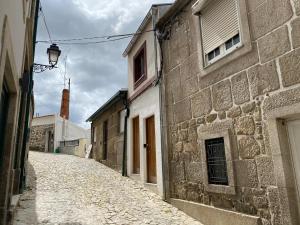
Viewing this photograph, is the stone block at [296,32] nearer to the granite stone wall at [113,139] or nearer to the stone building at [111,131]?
the stone building at [111,131]

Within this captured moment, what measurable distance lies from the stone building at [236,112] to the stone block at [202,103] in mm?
20

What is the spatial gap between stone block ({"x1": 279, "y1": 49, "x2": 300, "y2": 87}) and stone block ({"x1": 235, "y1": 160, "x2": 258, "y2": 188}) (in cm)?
133

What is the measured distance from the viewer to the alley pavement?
4883 mm

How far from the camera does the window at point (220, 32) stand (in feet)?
14.5

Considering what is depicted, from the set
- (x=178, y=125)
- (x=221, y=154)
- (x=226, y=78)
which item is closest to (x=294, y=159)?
(x=221, y=154)

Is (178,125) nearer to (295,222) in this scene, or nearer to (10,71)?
(295,222)

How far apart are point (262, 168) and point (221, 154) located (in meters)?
1.02

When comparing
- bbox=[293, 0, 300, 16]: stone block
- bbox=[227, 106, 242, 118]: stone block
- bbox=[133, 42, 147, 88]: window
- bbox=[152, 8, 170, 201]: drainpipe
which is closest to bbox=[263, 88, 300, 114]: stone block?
bbox=[227, 106, 242, 118]: stone block

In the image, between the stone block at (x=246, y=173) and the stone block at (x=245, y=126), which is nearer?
the stone block at (x=246, y=173)

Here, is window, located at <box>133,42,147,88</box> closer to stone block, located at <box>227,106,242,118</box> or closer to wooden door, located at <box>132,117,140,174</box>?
wooden door, located at <box>132,117,140,174</box>

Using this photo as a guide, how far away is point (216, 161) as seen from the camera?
495cm

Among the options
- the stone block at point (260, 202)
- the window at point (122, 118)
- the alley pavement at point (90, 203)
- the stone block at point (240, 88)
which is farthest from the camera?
the window at point (122, 118)

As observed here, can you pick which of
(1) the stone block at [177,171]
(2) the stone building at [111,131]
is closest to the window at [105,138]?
(2) the stone building at [111,131]

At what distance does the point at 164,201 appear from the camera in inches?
252
